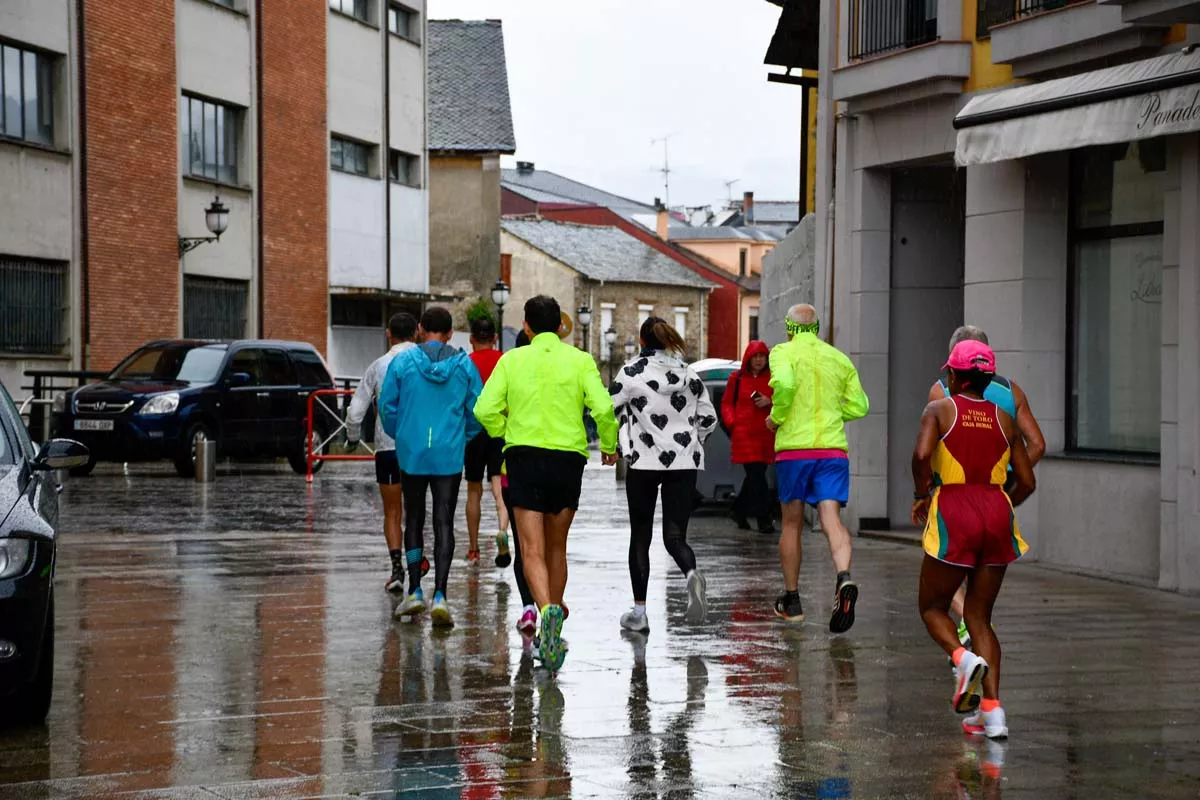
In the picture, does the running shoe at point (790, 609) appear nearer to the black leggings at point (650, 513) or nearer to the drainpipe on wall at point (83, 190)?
the black leggings at point (650, 513)

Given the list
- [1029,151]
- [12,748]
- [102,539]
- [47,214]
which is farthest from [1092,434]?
[47,214]

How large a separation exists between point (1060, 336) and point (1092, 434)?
0.81 m

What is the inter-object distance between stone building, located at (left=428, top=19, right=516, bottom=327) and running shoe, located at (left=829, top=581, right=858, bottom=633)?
43.1 m

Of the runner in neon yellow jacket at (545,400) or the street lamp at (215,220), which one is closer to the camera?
the runner in neon yellow jacket at (545,400)

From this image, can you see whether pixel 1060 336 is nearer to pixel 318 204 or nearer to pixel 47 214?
pixel 47 214

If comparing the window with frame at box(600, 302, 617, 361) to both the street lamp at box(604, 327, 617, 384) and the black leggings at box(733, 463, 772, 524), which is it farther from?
the black leggings at box(733, 463, 772, 524)

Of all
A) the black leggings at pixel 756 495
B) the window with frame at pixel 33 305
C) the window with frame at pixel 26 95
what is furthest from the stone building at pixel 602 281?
the black leggings at pixel 756 495

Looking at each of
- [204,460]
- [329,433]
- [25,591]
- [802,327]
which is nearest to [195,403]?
[204,460]

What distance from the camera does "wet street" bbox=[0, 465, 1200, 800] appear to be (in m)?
6.53

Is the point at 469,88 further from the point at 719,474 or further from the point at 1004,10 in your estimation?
the point at 1004,10

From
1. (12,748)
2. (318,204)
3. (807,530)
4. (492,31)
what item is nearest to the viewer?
(12,748)

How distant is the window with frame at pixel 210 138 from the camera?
110ft

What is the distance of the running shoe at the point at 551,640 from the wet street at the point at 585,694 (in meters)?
0.12

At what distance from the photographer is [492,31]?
2202 inches
